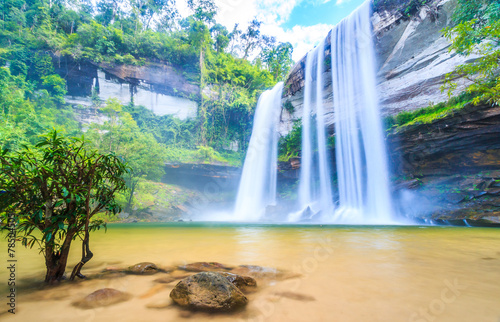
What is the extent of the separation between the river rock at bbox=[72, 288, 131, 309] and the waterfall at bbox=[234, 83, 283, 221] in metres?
18.3

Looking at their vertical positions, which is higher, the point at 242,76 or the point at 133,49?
the point at 133,49

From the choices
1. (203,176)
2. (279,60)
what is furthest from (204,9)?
(203,176)

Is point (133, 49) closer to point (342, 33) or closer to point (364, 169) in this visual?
point (342, 33)

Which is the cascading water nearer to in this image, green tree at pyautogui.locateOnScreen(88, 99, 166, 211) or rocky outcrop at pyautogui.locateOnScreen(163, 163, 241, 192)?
rocky outcrop at pyautogui.locateOnScreen(163, 163, 241, 192)

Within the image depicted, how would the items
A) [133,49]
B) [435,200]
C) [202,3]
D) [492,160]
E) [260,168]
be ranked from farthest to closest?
[202,3] → [133,49] → [260,168] → [435,200] → [492,160]

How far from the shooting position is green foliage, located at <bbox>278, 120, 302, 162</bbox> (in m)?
19.5

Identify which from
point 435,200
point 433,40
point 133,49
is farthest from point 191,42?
point 435,200

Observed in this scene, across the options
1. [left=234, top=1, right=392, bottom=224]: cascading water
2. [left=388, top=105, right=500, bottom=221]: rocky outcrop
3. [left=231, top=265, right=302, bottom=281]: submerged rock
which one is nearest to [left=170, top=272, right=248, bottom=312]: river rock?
[left=231, top=265, right=302, bottom=281]: submerged rock

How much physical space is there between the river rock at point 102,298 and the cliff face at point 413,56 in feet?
49.3

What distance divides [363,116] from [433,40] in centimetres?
535

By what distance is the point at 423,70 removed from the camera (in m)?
12.6

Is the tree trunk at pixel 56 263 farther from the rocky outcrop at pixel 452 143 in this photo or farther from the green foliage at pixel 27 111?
the green foliage at pixel 27 111

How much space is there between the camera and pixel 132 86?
2422 centimetres

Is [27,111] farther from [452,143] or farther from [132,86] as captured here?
[452,143]
